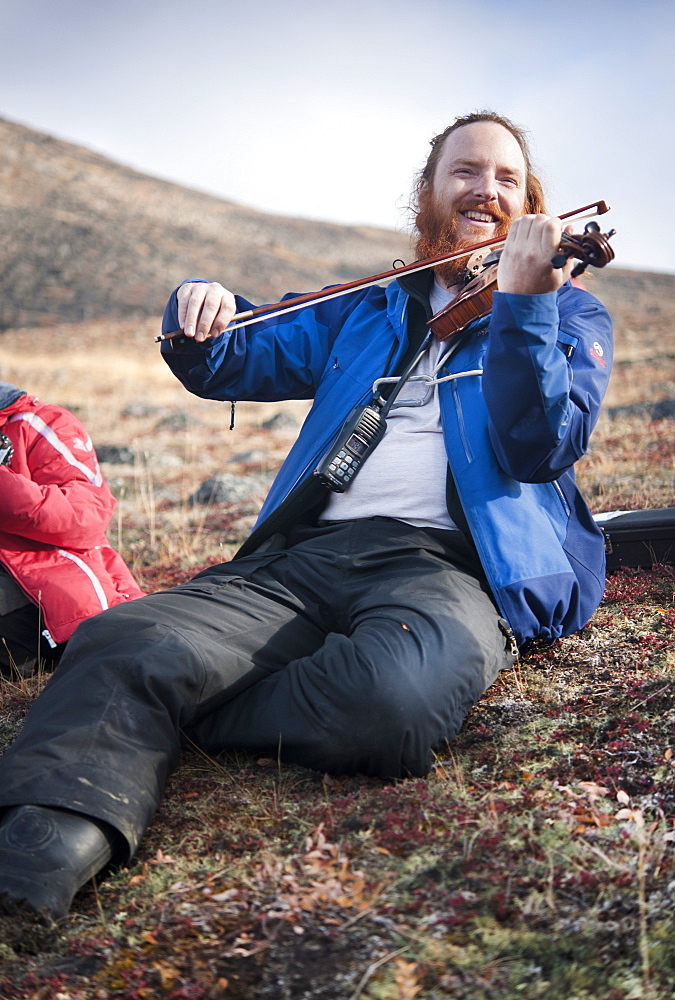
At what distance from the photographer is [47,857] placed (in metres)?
2.12

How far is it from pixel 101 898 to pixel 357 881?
0.67 metres

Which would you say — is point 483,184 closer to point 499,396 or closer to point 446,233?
point 446,233

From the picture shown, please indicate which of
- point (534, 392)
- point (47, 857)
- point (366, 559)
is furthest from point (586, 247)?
point (47, 857)

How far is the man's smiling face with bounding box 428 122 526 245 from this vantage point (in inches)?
156

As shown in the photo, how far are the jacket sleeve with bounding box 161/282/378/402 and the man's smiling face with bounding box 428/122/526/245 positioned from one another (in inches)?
24.3

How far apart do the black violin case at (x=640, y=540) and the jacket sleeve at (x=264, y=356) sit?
1772mm

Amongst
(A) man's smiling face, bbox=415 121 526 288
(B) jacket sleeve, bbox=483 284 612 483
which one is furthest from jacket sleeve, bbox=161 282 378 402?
(B) jacket sleeve, bbox=483 284 612 483

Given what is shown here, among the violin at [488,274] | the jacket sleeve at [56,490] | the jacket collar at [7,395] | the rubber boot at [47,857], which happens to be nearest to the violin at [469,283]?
the violin at [488,274]

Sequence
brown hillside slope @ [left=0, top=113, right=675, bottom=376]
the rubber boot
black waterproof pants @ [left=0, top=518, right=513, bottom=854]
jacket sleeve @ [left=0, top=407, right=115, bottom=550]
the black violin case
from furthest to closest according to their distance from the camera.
→ brown hillside slope @ [left=0, top=113, right=675, bottom=376], the black violin case, jacket sleeve @ [left=0, top=407, right=115, bottom=550], black waterproof pants @ [left=0, top=518, right=513, bottom=854], the rubber boot

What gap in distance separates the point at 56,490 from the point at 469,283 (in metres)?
2.10

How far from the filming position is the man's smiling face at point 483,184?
3959 millimetres

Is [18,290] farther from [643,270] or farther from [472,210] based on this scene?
[643,270]

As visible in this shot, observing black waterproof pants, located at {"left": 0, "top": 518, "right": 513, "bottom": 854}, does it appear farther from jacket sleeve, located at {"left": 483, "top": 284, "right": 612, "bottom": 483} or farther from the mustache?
the mustache

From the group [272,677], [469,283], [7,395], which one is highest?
[469,283]
